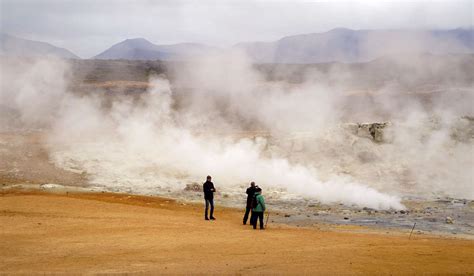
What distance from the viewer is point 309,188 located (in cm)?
1861

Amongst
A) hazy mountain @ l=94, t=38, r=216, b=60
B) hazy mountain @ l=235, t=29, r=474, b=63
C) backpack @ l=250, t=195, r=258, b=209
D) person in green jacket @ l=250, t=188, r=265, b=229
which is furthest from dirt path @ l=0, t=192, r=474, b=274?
hazy mountain @ l=94, t=38, r=216, b=60

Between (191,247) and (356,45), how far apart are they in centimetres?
10364

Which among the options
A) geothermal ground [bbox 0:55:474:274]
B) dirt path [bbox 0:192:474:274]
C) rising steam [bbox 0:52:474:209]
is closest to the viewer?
dirt path [bbox 0:192:474:274]

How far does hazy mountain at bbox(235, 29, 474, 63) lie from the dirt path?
54565 millimetres

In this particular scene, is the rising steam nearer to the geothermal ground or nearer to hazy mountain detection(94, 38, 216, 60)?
the geothermal ground

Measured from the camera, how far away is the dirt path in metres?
7.99

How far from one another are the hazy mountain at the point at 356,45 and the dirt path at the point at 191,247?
179 ft

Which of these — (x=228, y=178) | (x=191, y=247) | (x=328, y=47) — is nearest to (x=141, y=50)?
(x=328, y=47)

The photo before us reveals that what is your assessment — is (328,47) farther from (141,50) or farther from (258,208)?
(258,208)

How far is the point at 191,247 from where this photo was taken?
9.33 metres

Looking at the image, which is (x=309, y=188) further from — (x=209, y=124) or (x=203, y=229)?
(x=209, y=124)

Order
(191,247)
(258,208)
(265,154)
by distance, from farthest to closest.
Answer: (265,154) → (258,208) → (191,247)

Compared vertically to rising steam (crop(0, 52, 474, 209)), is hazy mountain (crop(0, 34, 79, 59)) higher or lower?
higher

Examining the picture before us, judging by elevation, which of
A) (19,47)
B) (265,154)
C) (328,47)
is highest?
(328,47)
